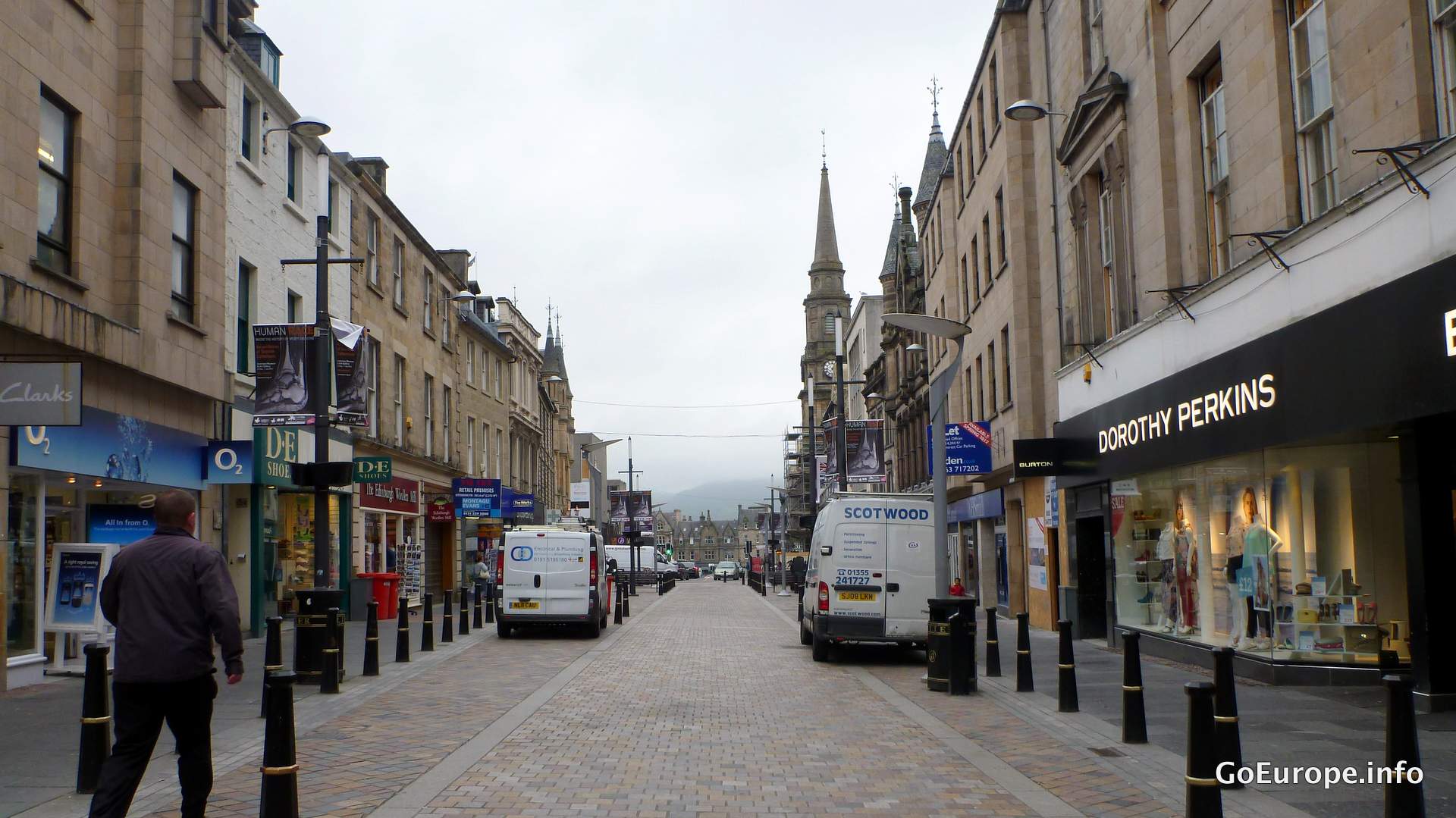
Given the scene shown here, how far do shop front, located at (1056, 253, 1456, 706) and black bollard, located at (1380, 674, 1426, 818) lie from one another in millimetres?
3228

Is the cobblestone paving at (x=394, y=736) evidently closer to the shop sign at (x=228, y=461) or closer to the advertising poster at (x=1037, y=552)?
the shop sign at (x=228, y=461)

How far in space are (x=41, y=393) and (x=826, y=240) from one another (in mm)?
105405

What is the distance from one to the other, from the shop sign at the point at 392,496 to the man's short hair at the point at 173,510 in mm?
20698

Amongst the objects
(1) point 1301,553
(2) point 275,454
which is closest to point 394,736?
(1) point 1301,553

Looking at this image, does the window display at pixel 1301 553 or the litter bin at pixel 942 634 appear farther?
the litter bin at pixel 942 634

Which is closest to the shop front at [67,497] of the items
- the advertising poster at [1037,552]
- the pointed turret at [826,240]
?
the advertising poster at [1037,552]

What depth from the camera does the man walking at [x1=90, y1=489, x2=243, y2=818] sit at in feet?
20.8

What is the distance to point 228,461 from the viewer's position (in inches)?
763

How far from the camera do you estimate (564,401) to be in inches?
3066

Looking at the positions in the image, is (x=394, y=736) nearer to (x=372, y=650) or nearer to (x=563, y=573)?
(x=372, y=650)

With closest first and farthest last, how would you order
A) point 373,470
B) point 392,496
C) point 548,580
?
1. point 548,580
2. point 373,470
3. point 392,496

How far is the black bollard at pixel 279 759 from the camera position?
643cm

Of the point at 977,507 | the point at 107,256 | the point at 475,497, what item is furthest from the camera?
the point at 475,497

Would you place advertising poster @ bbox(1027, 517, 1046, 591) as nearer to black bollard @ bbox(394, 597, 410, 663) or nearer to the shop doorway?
the shop doorway
